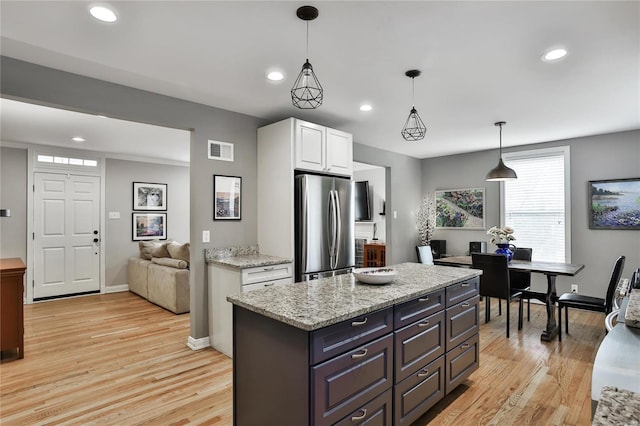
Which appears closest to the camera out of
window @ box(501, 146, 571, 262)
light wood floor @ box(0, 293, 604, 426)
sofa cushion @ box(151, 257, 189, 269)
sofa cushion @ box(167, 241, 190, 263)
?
light wood floor @ box(0, 293, 604, 426)

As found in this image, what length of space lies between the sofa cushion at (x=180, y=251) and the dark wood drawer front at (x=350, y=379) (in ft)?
12.7

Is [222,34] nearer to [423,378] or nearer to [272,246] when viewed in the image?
[272,246]

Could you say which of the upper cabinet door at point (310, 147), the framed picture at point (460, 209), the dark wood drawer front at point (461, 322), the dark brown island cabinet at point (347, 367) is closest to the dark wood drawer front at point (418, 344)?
the dark brown island cabinet at point (347, 367)

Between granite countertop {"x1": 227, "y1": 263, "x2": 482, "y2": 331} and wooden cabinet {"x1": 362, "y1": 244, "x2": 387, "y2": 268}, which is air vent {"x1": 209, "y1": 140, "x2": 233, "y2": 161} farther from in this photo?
wooden cabinet {"x1": 362, "y1": 244, "x2": 387, "y2": 268}

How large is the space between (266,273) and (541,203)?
180 inches

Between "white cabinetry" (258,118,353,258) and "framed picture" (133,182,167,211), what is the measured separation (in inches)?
153

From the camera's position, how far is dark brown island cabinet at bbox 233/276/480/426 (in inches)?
60.3

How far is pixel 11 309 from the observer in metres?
3.27

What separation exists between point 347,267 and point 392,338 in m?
2.17

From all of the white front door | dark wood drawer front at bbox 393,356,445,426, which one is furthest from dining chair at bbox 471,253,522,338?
the white front door

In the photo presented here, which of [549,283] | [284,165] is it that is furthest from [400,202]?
[284,165]

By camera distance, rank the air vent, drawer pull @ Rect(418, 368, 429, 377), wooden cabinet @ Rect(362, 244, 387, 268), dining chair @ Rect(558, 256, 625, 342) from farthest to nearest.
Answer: wooden cabinet @ Rect(362, 244, 387, 268) < the air vent < dining chair @ Rect(558, 256, 625, 342) < drawer pull @ Rect(418, 368, 429, 377)

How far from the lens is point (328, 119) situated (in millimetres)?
4156

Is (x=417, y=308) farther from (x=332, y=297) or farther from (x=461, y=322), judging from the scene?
(x=461, y=322)
